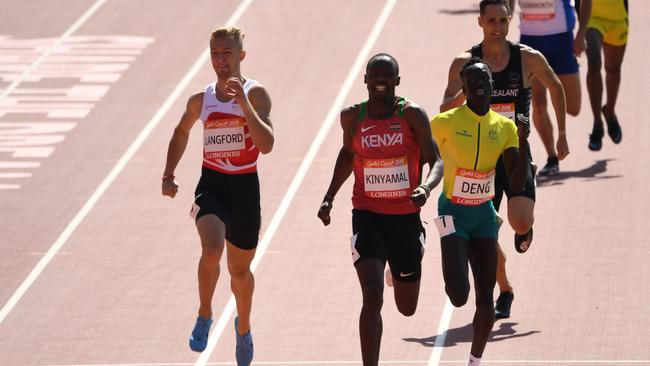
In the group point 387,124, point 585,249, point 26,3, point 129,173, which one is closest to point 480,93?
point 387,124

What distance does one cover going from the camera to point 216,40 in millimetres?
11516

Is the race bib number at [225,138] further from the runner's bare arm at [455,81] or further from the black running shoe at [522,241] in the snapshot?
the black running shoe at [522,241]

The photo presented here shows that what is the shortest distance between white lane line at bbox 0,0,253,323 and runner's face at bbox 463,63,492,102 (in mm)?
5235

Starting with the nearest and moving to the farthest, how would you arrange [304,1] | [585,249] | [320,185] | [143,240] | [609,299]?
[609,299], [585,249], [143,240], [320,185], [304,1]

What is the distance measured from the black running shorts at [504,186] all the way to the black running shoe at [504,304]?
3.05 ft

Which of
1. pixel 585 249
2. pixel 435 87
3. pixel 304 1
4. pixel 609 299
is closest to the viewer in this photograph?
pixel 609 299

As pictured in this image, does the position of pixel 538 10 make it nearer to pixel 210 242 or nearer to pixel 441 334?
pixel 441 334

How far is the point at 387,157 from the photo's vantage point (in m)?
11.0

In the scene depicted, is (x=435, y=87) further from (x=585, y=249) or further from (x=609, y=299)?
(x=609, y=299)

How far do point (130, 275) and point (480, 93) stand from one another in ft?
17.0

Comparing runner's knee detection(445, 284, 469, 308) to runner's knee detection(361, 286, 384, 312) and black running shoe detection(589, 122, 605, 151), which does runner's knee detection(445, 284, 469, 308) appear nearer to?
runner's knee detection(361, 286, 384, 312)

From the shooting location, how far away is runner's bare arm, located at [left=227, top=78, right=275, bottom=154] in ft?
37.3

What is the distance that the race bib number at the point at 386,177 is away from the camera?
11.0 m

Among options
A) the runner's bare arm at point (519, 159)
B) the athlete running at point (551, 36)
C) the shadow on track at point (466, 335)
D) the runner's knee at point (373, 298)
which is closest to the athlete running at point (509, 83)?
the shadow on track at point (466, 335)
